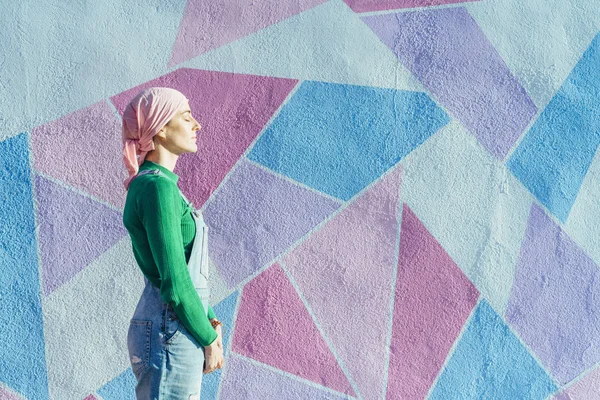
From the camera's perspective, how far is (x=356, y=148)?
380 cm

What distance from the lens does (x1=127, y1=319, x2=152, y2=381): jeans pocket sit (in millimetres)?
2443

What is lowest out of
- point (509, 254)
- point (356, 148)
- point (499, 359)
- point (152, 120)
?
point (499, 359)

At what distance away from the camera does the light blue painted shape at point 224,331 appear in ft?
12.2

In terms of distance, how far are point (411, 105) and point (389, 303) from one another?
0.88 meters

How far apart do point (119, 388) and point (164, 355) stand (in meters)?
1.35

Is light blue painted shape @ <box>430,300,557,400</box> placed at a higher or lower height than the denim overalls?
lower

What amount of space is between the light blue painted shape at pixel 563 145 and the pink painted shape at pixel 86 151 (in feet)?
5.71

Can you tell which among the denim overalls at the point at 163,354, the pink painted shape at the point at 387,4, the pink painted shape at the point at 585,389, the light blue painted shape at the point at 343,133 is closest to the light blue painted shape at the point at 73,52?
the light blue painted shape at the point at 343,133

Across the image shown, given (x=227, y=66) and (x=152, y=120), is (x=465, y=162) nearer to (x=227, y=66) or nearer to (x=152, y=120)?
(x=227, y=66)

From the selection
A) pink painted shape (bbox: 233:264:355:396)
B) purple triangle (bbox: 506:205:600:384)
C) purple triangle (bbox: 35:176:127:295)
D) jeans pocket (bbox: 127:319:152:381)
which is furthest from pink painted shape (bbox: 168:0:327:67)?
jeans pocket (bbox: 127:319:152:381)


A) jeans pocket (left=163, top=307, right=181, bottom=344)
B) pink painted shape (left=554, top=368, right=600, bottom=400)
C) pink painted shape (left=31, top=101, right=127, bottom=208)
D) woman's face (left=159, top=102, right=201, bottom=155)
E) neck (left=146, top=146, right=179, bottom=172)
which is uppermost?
woman's face (left=159, top=102, right=201, bottom=155)

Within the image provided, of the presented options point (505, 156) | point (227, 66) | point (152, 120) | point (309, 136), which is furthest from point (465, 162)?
point (152, 120)

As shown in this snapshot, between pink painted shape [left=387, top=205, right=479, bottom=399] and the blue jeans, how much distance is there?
1465 millimetres

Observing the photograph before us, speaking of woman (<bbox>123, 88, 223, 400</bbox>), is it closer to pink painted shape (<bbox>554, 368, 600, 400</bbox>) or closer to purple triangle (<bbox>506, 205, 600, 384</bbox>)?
purple triangle (<bbox>506, 205, 600, 384</bbox>)
